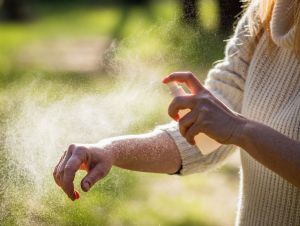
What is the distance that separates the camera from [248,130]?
1617mm

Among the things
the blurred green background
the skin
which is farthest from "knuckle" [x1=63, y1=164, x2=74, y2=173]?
the blurred green background

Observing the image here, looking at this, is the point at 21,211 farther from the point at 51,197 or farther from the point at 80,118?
the point at 80,118

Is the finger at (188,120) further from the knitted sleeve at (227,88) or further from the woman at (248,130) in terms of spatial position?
the knitted sleeve at (227,88)

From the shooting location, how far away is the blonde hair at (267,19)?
6.12ft

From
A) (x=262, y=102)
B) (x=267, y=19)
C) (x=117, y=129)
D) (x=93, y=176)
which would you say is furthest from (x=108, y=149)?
(x=117, y=129)

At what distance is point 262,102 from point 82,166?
52 cm

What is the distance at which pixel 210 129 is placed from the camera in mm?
1615

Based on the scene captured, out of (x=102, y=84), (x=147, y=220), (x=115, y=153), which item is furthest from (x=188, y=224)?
(x=115, y=153)

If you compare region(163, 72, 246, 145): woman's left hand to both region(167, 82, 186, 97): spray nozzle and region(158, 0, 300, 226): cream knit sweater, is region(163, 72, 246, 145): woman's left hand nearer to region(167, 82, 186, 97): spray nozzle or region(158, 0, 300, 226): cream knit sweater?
region(167, 82, 186, 97): spray nozzle

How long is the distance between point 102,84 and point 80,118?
169 centimetres

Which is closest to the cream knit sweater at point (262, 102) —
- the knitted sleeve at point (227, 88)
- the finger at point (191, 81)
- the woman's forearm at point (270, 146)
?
the knitted sleeve at point (227, 88)

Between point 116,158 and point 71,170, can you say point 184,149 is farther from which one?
point 71,170

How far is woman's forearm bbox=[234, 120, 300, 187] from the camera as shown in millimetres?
1614

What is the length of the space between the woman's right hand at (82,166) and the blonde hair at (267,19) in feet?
1.85
